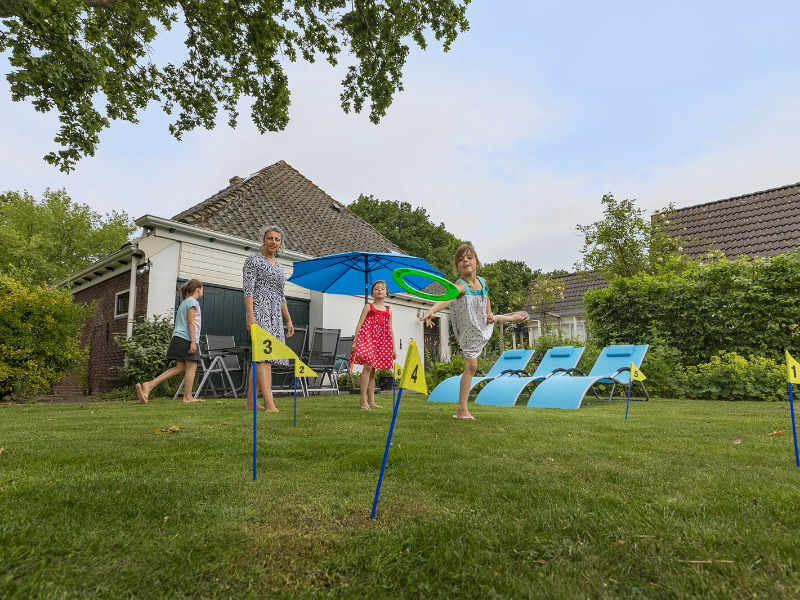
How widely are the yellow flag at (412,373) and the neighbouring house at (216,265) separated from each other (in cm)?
844

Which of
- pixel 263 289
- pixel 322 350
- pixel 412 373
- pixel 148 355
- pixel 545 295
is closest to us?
pixel 412 373

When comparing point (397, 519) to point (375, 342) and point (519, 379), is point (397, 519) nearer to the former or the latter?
point (375, 342)

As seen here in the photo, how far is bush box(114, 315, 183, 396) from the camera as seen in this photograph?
8141 mm

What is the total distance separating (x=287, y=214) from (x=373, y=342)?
7.96 meters

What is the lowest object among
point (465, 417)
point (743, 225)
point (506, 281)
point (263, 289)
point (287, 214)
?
point (465, 417)

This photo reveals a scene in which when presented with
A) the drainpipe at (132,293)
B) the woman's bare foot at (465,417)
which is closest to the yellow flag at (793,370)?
the woman's bare foot at (465,417)

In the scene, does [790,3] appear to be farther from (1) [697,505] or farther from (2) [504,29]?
(1) [697,505]

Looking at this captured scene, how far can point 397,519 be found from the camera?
1621mm

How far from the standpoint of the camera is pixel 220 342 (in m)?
8.60

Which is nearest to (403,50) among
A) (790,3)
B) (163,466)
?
(790,3)

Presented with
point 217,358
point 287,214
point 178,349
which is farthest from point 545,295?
point 178,349

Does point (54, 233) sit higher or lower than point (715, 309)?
higher

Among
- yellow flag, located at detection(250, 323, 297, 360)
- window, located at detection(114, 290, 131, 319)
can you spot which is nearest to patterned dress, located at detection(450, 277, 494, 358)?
yellow flag, located at detection(250, 323, 297, 360)

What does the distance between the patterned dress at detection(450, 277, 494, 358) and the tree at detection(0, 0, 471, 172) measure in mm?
3753
